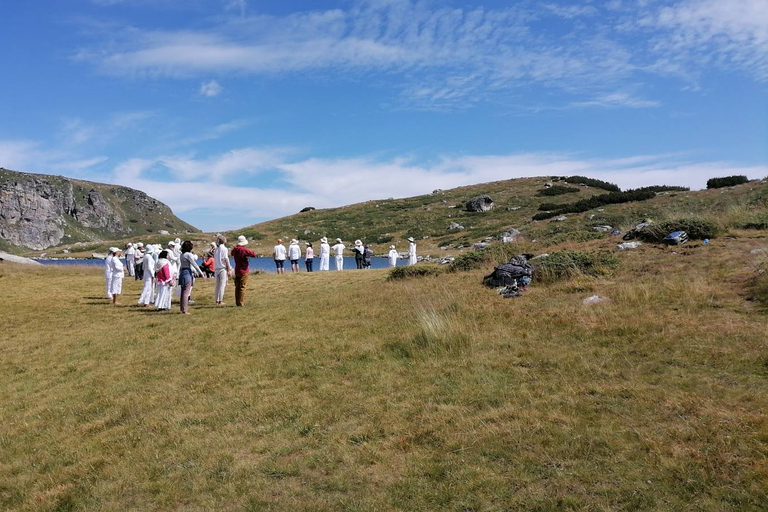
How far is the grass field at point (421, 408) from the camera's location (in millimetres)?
4871

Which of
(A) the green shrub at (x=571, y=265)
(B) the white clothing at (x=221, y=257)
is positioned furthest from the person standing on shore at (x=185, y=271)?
(A) the green shrub at (x=571, y=265)

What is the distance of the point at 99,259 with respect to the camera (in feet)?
285

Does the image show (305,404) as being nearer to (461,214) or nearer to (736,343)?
(736,343)

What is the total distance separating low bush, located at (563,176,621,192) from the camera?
285 ft

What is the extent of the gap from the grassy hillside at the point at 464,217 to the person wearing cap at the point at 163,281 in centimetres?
1594

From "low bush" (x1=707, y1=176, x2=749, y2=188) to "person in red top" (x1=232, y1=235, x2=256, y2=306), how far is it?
47526mm

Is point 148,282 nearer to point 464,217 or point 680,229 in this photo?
point 680,229

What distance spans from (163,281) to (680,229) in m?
18.4

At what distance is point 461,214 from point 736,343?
76.2 meters

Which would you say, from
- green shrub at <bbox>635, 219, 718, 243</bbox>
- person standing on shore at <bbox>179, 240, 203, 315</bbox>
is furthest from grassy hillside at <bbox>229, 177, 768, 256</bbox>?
person standing on shore at <bbox>179, 240, 203, 315</bbox>

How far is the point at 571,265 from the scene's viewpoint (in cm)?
1534

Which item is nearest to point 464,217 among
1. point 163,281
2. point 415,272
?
point 415,272

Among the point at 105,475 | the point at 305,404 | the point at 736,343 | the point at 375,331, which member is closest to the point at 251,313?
the point at 375,331

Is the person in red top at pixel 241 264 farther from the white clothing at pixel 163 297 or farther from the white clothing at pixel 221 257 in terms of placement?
the white clothing at pixel 163 297
